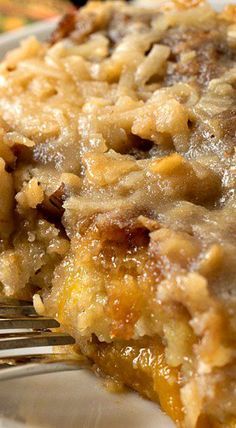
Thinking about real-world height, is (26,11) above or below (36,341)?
below

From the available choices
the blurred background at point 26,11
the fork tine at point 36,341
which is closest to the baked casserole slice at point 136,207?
the fork tine at point 36,341

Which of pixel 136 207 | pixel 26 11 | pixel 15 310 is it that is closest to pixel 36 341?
pixel 15 310

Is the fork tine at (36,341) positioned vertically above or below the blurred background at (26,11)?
above

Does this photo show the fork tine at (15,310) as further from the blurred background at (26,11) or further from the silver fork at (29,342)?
the blurred background at (26,11)

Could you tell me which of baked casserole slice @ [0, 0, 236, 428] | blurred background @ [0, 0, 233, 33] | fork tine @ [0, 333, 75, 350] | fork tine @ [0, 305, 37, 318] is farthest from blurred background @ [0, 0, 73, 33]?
fork tine @ [0, 333, 75, 350]

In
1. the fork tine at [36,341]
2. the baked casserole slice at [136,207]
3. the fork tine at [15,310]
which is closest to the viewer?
the baked casserole slice at [136,207]

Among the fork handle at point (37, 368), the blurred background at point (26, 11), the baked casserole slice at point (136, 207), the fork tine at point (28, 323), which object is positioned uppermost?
the baked casserole slice at point (136, 207)

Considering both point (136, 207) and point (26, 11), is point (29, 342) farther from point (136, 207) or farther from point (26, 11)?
point (26, 11)
